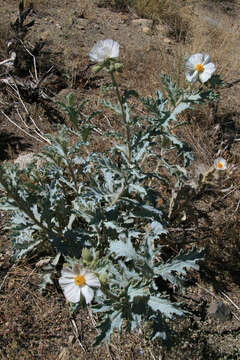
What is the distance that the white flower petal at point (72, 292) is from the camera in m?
1.25

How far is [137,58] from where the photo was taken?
164 inches

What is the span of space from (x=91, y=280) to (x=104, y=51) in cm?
95

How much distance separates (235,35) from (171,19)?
1.18 metres

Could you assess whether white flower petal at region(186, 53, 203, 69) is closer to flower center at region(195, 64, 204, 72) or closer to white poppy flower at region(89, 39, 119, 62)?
flower center at region(195, 64, 204, 72)

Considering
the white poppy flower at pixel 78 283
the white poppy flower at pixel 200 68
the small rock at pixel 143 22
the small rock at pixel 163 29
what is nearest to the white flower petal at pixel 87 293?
the white poppy flower at pixel 78 283

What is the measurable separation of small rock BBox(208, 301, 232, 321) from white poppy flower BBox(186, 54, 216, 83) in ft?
4.68

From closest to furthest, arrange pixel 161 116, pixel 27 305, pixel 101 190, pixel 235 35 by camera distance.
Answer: pixel 161 116, pixel 101 190, pixel 27 305, pixel 235 35

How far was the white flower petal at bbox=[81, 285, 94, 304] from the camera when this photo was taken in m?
1.23

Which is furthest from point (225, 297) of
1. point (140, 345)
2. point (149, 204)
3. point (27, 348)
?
point (27, 348)

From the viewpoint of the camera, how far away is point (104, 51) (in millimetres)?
1354

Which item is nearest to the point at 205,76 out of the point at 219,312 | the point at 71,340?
the point at 219,312

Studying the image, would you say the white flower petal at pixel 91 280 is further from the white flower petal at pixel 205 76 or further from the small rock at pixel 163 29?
the small rock at pixel 163 29

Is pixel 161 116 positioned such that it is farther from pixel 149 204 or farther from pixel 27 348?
pixel 27 348

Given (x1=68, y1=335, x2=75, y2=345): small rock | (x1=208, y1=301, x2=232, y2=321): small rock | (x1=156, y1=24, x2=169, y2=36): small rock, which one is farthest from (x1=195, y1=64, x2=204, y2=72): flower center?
(x1=156, y1=24, x2=169, y2=36): small rock
